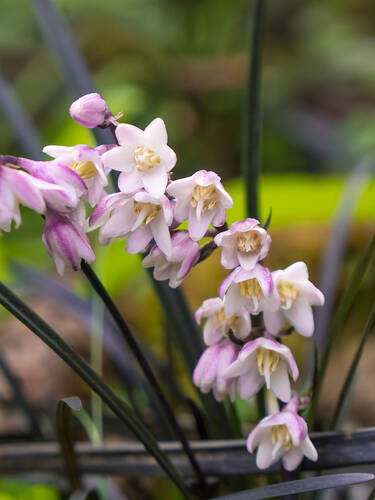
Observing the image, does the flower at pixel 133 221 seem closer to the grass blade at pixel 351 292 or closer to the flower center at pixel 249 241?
the flower center at pixel 249 241

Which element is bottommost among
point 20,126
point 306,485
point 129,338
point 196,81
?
point 306,485

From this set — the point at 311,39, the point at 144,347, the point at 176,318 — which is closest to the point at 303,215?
the point at 144,347

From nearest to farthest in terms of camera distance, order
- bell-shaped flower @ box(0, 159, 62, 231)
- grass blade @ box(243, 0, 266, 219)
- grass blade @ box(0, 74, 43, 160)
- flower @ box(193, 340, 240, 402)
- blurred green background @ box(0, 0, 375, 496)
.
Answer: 1. bell-shaped flower @ box(0, 159, 62, 231)
2. flower @ box(193, 340, 240, 402)
3. grass blade @ box(243, 0, 266, 219)
4. grass blade @ box(0, 74, 43, 160)
5. blurred green background @ box(0, 0, 375, 496)

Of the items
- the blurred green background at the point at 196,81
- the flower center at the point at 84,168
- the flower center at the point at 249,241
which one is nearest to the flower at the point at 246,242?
the flower center at the point at 249,241

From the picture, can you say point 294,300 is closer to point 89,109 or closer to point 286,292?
point 286,292

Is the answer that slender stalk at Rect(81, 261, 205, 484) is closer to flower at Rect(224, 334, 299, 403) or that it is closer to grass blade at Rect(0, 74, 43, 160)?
flower at Rect(224, 334, 299, 403)

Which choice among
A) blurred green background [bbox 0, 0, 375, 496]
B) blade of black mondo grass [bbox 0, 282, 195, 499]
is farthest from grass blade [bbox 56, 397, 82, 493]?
blurred green background [bbox 0, 0, 375, 496]

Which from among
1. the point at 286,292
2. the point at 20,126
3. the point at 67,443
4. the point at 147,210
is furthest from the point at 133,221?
the point at 20,126
